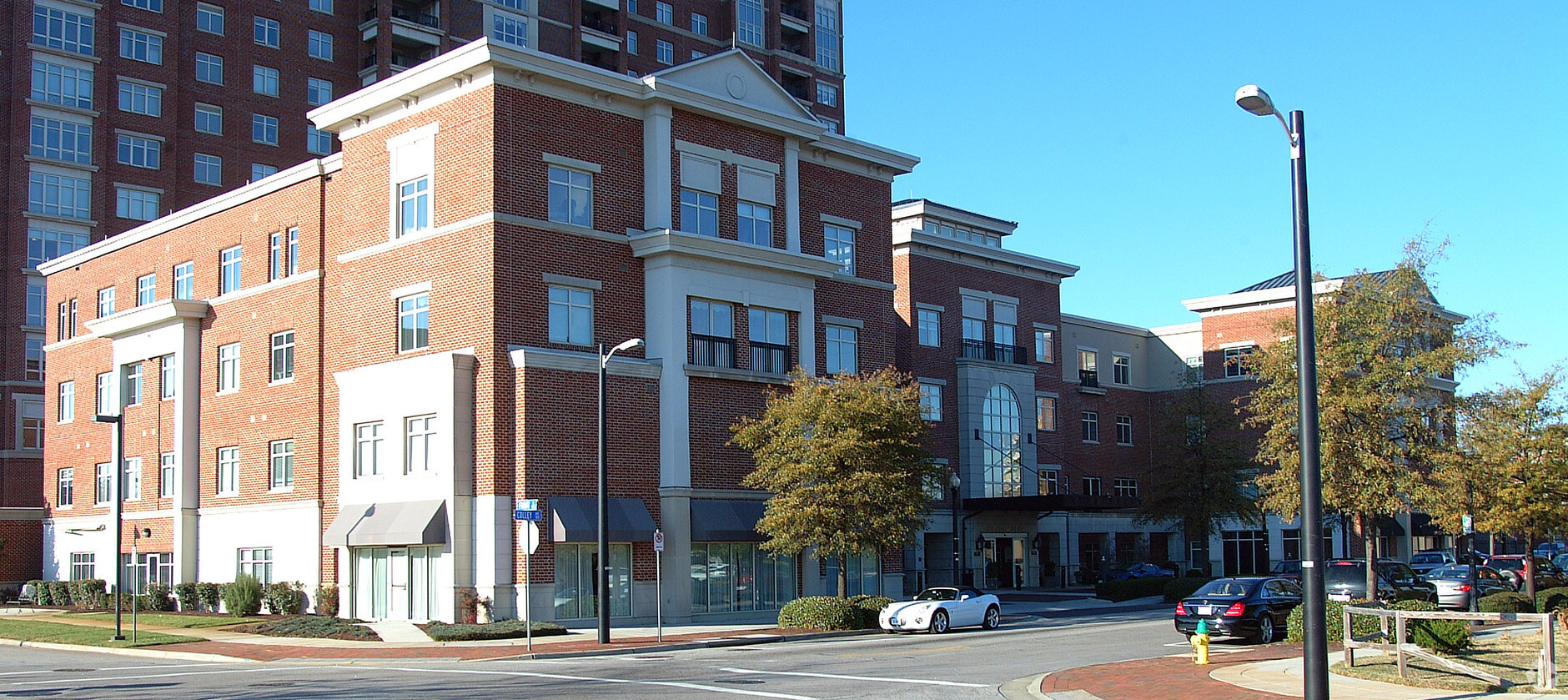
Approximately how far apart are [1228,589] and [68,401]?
1868 inches

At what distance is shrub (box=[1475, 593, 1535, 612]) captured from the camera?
120ft

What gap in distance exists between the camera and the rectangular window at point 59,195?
67312 mm

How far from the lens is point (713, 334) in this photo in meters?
40.8

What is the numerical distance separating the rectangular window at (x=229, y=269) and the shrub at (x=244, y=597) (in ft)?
33.1

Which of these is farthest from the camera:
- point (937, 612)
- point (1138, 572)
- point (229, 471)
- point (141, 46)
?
point (141, 46)

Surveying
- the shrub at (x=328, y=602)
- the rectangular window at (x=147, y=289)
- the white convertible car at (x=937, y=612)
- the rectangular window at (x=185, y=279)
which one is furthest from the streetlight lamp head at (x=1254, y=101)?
the rectangular window at (x=147, y=289)

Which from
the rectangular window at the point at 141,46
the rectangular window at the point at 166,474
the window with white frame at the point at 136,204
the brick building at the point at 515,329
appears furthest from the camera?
the rectangular window at the point at 141,46

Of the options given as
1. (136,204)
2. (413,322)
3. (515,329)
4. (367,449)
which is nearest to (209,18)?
(136,204)

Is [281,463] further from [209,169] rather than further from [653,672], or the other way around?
[209,169]

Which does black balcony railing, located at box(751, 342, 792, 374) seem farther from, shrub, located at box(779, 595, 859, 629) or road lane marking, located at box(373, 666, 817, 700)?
road lane marking, located at box(373, 666, 817, 700)

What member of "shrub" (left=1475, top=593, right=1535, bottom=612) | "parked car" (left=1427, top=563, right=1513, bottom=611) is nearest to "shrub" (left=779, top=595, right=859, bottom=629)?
"parked car" (left=1427, top=563, right=1513, bottom=611)

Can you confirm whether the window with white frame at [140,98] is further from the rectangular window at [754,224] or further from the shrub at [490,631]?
the shrub at [490,631]

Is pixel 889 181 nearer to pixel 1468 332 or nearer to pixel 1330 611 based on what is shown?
pixel 1468 332

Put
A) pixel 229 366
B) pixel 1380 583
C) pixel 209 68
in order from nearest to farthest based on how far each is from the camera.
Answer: pixel 1380 583, pixel 229 366, pixel 209 68
